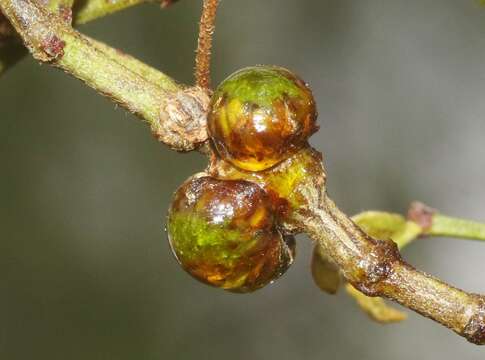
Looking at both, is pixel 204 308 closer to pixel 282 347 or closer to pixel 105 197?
pixel 282 347

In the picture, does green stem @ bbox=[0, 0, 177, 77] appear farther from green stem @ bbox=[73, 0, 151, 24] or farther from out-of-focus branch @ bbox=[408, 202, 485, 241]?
out-of-focus branch @ bbox=[408, 202, 485, 241]

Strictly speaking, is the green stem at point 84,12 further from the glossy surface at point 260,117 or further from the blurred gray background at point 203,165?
the blurred gray background at point 203,165

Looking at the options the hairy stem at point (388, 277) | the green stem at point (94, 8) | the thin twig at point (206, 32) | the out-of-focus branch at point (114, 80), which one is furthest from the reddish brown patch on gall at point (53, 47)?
the hairy stem at point (388, 277)

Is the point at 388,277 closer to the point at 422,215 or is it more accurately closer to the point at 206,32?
the point at 206,32

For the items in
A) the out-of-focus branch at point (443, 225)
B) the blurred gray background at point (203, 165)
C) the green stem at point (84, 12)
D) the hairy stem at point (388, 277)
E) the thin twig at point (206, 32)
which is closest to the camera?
the hairy stem at point (388, 277)

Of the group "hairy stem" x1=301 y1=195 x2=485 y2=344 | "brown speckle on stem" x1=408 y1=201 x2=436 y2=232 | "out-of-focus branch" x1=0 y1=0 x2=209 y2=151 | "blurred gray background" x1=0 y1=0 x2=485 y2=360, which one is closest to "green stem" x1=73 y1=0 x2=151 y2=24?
"out-of-focus branch" x1=0 y1=0 x2=209 y2=151

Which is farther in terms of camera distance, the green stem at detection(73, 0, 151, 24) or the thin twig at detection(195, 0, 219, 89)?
the green stem at detection(73, 0, 151, 24)

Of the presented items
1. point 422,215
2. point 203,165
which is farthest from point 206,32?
point 203,165

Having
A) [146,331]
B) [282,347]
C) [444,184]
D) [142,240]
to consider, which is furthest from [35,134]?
[444,184]
